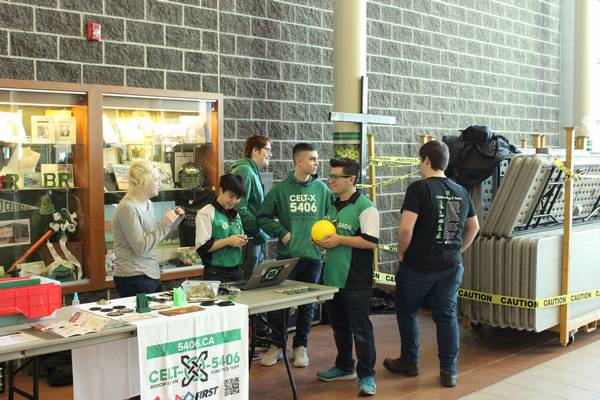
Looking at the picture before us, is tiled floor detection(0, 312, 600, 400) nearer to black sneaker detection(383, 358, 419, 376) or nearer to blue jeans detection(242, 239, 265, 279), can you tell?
black sneaker detection(383, 358, 419, 376)

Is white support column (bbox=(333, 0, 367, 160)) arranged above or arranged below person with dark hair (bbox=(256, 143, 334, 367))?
above

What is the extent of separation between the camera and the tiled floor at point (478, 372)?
17.8 ft

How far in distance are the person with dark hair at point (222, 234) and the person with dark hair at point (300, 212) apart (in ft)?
1.66

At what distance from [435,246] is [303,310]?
1272 mm

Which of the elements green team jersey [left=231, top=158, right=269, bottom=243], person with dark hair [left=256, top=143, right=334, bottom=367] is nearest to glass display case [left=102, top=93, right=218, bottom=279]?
green team jersey [left=231, top=158, right=269, bottom=243]

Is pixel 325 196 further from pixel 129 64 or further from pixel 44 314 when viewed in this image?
pixel 44 314

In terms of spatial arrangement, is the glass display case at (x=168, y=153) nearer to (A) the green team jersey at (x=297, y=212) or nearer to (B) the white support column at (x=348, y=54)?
(A) the green team jersey at (x=297, y=212)

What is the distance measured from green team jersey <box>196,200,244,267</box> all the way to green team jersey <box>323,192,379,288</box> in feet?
2.35

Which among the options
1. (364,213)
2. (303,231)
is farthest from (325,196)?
(364,213)

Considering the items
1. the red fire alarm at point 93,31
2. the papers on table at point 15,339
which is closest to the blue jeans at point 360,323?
the papers on table at point 15,339

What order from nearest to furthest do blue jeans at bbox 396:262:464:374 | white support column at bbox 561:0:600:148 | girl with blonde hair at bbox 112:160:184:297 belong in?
girl with blonde hair at bbox 112:160:184:297, blue jeans at bbox 396:262:464:374, white support column at bbox 561:0:600:148

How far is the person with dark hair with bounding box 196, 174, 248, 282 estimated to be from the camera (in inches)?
207

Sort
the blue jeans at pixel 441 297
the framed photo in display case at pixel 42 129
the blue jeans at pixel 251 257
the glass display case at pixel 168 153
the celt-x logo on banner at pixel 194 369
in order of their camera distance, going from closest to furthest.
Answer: the celt-x logo on banner at pixel 194 369 → the blue jeans at pixel 441 297 → the framed photo in display case at pixel 42 129 → the glass display case at pixel 168 153 → the blue jeans at pixel 251 257

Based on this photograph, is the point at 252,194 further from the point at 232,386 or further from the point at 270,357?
the point at 232,386
